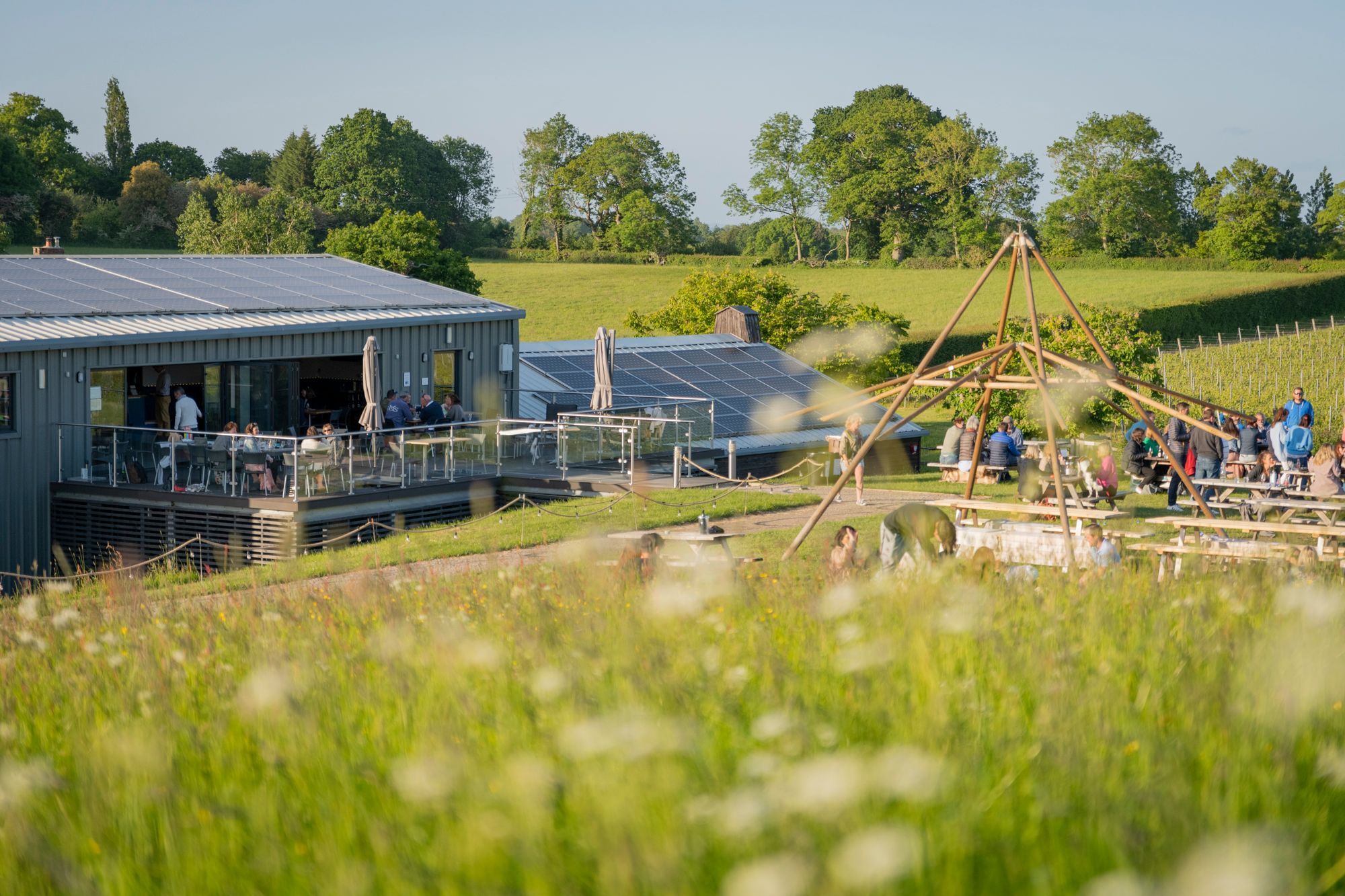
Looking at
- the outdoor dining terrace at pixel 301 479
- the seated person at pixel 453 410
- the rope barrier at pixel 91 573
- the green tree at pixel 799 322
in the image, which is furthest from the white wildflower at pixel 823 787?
the green tree at pixel 799 322

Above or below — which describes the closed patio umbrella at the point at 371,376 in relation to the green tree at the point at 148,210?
below

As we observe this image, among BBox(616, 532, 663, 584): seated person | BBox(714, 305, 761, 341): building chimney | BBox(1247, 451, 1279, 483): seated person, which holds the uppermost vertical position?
BBox(714, 305, 761, 341): building chimney

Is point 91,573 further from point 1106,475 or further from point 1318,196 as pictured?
point 1318,196

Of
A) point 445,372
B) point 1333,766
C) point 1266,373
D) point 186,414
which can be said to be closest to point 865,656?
point 1333,766

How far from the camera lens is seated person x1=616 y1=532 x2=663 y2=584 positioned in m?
7.76

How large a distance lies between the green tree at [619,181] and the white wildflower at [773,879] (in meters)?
95.5

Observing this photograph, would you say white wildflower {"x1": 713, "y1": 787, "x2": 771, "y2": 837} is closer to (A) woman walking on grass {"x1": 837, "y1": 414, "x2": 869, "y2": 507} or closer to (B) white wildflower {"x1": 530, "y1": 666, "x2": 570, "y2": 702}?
(B) white wildflower {"x1": 530, "y1": 666, "x2": 570, "y2": 702}

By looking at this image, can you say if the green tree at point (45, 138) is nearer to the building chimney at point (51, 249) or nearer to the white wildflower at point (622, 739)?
the building chimney at point (51, 249)

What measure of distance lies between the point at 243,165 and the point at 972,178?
53.7 m

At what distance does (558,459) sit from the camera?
2306 centimetres

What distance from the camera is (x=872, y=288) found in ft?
261

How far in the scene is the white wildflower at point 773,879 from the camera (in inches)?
85.6

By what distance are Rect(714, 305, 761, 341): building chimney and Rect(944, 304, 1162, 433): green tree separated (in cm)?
581

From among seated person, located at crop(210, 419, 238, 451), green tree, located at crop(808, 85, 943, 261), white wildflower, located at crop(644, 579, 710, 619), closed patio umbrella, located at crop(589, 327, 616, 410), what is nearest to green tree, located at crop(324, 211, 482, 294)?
closed patio umbrella, located at crop(589, 327, 616, 410)
